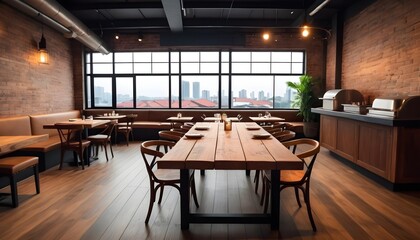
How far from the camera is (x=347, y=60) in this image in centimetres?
721

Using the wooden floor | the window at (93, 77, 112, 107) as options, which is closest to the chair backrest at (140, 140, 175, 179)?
the wooden floor

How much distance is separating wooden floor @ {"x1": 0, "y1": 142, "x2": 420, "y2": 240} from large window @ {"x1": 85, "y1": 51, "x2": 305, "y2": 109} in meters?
4.70

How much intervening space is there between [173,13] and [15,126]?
386cm

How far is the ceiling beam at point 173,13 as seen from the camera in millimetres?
5676

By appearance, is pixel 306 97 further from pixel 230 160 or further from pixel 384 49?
pixel 230 160

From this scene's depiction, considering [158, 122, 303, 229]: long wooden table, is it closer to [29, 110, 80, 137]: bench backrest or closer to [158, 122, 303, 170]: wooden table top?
[158, 122, 303, 170]: wooden table top

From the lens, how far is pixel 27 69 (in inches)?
250

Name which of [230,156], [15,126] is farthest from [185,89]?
[230,156]

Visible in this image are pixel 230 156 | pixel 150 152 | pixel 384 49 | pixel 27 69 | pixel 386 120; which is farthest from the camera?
pixel 27 69

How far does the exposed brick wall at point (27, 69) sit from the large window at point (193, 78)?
131cm

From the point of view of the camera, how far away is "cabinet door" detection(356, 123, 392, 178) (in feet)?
13.0

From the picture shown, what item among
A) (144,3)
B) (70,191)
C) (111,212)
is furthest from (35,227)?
(144,3)

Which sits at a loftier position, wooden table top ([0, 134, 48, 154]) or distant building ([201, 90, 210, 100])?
distant building ([201, 90, 210, 100])

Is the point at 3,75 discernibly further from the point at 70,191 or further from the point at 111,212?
the point at 111,212
